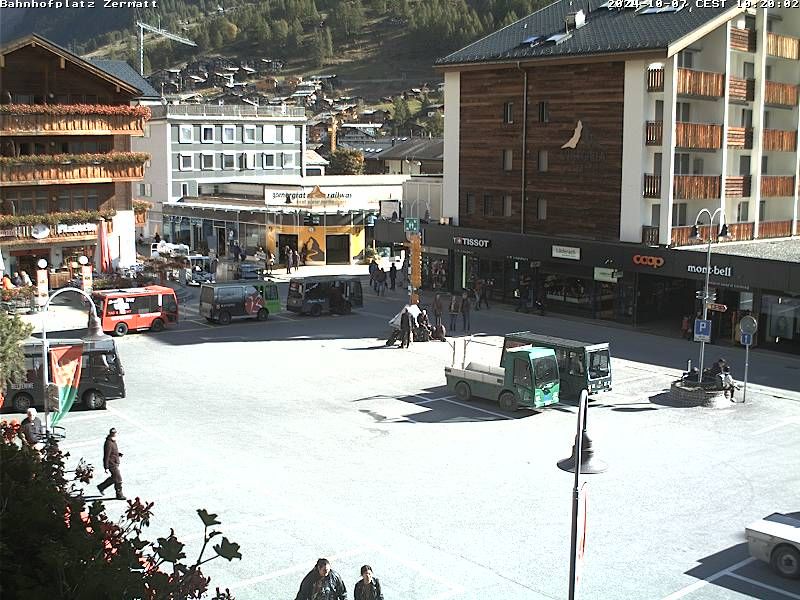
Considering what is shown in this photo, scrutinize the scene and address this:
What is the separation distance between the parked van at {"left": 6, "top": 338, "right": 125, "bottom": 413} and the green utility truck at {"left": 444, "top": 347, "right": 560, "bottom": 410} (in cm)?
1085

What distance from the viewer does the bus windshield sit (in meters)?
31.0

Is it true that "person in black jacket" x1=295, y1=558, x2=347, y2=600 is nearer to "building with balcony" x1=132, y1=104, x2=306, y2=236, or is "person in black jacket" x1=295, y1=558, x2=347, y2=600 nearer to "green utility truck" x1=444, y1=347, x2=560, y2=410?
"green utility truck" x1=444, y1=347, x2=560, y2=410

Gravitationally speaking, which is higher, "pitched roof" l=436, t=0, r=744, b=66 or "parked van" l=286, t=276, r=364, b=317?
"pitched roof" l=436, t=0, r=744, b=66

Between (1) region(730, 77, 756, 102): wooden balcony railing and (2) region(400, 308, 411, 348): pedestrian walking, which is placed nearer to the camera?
(2) region(400, 308, 411, 348): pedestrian walking

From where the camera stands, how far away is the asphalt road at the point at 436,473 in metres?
18.2

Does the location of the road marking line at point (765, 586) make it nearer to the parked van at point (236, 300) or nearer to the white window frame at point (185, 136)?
the parked van at point (236, 300)

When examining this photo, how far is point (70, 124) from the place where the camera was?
178ft

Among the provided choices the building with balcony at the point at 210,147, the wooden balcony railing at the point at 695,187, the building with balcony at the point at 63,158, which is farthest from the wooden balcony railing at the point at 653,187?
the building with balcony at the point at 210,147

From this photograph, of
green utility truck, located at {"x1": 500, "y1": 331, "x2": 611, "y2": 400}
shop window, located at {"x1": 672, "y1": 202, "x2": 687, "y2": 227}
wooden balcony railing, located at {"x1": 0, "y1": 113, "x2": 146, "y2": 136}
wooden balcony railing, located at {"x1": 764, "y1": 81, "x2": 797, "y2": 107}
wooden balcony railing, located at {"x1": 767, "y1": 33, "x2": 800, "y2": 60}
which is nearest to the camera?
green utility truck, located at {"x1": 500, "y1": 331, "x2": 611, "y2": 400}

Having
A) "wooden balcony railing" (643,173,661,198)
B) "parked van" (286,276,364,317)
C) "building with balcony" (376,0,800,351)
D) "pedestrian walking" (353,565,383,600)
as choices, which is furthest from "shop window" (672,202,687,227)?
"pedestrian walking" (353,565,383,600)

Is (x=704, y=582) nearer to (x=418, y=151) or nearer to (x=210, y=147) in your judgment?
(x=210, y=147)

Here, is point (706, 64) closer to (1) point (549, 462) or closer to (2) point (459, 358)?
(2) point (459, 358)

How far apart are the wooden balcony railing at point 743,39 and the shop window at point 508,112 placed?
34.0 feet

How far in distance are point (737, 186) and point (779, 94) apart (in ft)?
18.0
